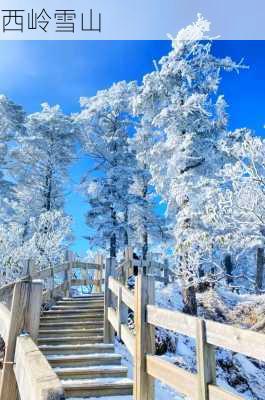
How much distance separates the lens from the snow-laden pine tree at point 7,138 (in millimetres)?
20459

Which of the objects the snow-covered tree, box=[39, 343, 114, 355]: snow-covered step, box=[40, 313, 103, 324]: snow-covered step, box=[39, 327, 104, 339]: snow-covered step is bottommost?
box=[39, 343, 114, 355]: snow-covered step

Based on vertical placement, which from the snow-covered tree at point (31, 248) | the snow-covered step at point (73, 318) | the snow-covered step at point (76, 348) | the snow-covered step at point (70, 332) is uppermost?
the snow-covered tree at point (31, 248)

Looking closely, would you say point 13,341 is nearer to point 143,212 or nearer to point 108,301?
point 108,301

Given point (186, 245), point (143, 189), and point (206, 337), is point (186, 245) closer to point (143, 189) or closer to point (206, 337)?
point (206, 337)

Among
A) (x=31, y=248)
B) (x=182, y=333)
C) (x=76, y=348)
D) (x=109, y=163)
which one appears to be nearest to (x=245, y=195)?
(x=76, y=348)

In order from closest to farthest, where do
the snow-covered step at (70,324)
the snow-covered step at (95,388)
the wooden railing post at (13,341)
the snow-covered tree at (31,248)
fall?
the wooden railing post at (13,341) < the snow-covered step at (95,388) < the snow-covered step at (70,324) < the snow-covered tree at (31,248)

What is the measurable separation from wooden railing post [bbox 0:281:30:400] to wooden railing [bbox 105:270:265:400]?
1.57m

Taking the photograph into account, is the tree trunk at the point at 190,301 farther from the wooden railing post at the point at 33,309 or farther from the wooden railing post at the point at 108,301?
the wooden railing post at the point at 33,309

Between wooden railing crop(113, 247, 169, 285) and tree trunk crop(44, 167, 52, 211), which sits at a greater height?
tree trunk crop(44, 167, 52, 211)

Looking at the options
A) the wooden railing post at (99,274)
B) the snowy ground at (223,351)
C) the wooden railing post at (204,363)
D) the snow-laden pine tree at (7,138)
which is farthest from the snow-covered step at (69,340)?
the snow-laden pine tree at (7,138)

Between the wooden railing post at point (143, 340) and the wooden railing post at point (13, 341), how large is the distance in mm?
2335

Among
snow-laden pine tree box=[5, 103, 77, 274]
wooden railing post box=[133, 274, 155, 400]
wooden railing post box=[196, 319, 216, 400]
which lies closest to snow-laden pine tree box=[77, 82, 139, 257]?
snow-laden pine tree box=[5, 103, 77, 274]

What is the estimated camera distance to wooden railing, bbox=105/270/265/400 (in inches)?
116

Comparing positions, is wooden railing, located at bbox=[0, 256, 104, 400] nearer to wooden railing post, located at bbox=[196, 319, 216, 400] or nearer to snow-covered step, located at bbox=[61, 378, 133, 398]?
wooden railing post, located at bbox=[196, 319, 216, 400]
